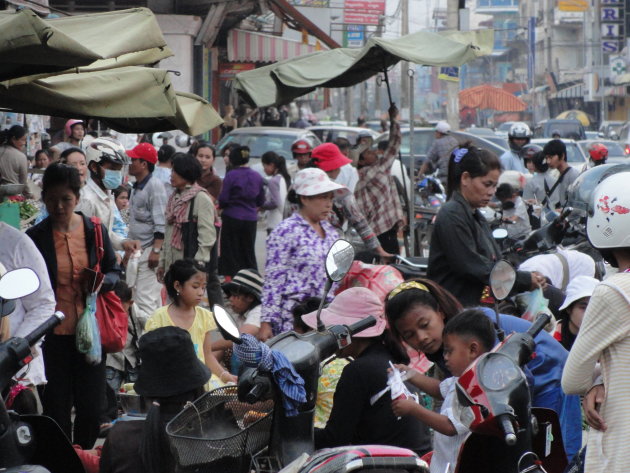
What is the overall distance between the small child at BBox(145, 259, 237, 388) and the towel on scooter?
11.4 feet

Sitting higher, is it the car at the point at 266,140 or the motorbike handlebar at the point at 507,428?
the motorbike handlebar at the point at 507,428

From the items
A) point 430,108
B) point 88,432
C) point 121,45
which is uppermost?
point 121,45

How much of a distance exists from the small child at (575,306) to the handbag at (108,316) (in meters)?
2.61

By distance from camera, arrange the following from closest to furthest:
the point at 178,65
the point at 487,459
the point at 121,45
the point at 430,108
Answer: the point at 487,459 < the point at 121,45 < the point at 178,65 < the point at 430,108

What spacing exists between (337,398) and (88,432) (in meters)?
2.65

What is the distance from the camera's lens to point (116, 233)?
8953mm

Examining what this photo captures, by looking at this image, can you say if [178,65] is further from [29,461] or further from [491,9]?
[491,9]

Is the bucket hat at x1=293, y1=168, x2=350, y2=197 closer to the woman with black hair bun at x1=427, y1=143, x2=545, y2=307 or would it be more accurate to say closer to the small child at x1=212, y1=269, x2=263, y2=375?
the woman with black hair bun at x1=427, y1=143, x2=545, y2=307

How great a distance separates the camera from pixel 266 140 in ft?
68.7

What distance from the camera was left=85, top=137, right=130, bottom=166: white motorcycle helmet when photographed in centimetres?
906

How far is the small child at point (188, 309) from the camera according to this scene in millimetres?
6918

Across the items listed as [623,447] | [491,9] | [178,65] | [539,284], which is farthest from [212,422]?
[491,9]

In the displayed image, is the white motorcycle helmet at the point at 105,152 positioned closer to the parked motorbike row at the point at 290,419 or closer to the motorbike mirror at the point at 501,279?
the parked motorbike row at the point at 290,419

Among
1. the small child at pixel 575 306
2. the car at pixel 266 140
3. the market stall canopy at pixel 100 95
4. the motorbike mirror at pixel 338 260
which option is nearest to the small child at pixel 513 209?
the small child at pixel 575 306
